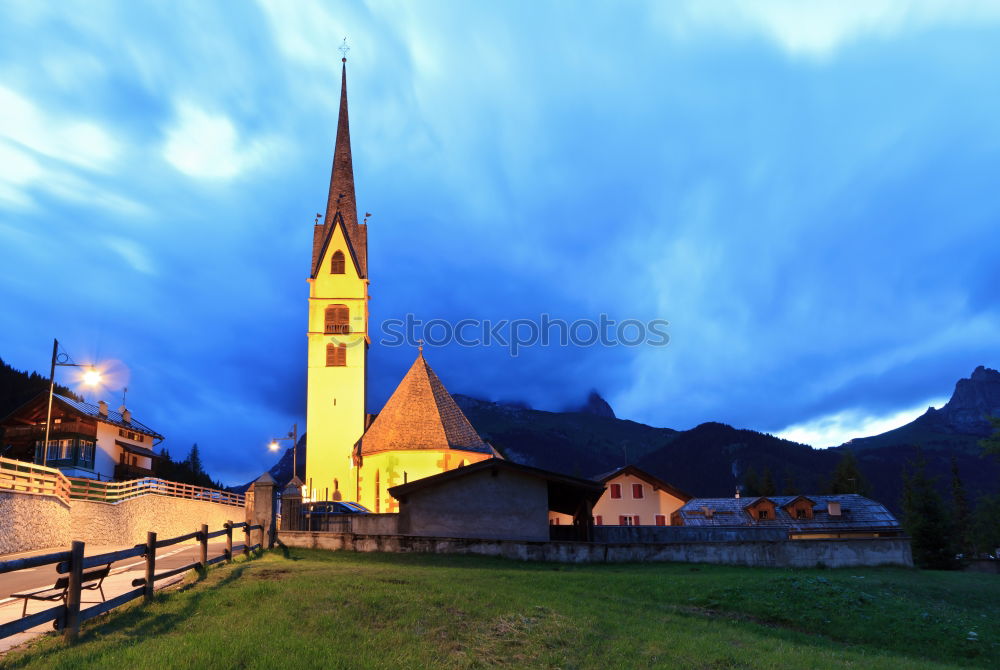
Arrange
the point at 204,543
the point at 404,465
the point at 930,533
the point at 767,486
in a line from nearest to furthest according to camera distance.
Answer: the point at 204,543
the point at 404,465
the point at 930,533
the point at 767,486

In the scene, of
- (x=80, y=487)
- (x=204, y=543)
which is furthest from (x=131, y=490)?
(x=204, y=543)

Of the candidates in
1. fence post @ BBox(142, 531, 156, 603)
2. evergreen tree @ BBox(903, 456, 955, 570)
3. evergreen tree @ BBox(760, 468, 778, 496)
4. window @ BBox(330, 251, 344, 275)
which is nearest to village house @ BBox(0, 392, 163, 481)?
window @ BBox(330, 251, 344, 275)

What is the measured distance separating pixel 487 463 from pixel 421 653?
55.6ft

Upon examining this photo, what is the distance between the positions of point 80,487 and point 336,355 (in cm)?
2879

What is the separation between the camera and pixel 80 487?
34.1 meters

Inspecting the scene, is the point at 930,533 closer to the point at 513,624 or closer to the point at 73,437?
the point at 513,624

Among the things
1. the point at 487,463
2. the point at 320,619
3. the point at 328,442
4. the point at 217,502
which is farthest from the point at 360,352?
the point at 320,619

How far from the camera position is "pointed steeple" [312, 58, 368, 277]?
64.9 m

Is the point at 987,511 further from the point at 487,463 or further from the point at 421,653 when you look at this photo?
the point at 421,653

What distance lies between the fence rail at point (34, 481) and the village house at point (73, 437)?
920 inches

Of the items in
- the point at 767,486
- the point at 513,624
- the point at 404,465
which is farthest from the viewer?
the point at 767,486

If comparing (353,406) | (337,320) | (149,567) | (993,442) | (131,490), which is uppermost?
(337,320)

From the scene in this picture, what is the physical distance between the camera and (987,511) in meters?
72.6

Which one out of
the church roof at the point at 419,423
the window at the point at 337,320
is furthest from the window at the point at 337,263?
the church roof at the point at 419,423
